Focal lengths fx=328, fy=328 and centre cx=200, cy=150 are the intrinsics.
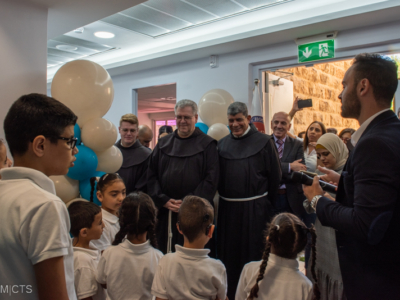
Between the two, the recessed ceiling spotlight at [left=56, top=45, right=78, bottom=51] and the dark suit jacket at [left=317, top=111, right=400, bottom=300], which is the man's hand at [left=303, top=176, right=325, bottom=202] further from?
the recessed ceiling spotlight at [left=56, top=45, right=78, bottom=51]

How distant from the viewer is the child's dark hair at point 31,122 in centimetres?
96

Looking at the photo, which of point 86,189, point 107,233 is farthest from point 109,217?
point 86,189

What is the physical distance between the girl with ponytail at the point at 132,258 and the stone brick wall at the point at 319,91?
441 centimetres

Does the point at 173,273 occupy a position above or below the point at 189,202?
below

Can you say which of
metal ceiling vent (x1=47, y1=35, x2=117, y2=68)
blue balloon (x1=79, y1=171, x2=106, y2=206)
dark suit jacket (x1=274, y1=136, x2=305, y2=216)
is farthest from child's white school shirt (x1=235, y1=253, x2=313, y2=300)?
metal ceiling vent (x1=47, y1=35, x2=117, y2=68)

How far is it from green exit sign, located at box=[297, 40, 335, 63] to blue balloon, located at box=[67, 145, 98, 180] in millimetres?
3157

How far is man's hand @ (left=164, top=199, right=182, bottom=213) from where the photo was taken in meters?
2.72

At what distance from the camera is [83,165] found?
2436 mm

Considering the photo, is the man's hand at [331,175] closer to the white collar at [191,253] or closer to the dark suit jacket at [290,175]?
the white collar at [191,253]

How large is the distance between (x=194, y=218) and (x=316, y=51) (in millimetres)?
3402

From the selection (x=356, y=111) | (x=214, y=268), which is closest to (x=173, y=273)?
(x=214, y=268)

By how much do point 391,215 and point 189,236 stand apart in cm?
93

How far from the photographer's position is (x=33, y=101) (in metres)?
0.99

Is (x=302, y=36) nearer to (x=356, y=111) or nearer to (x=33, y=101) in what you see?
(x=356, y=111)
